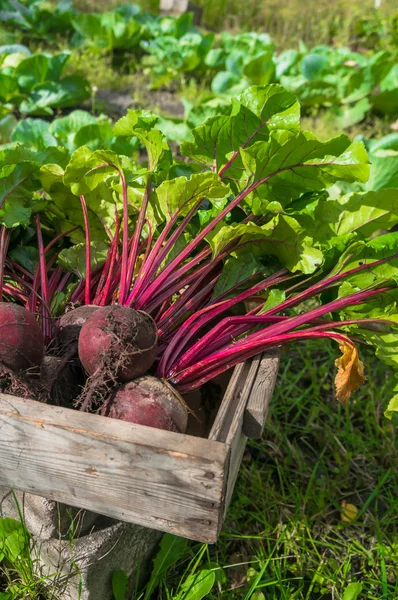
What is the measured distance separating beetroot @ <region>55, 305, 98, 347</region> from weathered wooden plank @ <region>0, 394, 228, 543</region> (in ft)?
1.27

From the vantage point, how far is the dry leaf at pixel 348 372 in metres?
1.63

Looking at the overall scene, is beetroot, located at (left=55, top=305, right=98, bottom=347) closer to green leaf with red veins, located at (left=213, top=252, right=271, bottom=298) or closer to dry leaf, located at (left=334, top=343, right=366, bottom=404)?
green leaf with red veins, located at (left=213, top=252, right=271, bottom=298)

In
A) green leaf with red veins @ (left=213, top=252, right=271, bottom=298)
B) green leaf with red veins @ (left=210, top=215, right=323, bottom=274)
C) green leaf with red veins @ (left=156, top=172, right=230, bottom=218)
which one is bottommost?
green leaf with red veins @ (left=213, top=252, right=271, bottom=298)

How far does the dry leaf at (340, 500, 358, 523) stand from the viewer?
217 cm

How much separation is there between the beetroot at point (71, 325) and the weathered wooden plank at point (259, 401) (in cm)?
59

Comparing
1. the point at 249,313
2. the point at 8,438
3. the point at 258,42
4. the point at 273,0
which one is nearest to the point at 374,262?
the point at 249,313

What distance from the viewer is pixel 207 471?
1198 millimetres

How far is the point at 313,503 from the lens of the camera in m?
2.22

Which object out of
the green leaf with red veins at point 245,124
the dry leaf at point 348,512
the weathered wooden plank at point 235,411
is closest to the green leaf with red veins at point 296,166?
the green leaf with red veins at point 245,124

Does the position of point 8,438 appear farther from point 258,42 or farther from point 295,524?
point 258,42

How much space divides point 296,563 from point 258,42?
626 cm

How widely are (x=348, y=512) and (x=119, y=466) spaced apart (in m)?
1.35

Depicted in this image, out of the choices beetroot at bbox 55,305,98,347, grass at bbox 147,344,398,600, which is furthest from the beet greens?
grass at bbox 147,344,398,600

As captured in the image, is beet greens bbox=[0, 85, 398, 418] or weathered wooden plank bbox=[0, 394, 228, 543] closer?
weathered wooden plank bbox=[0, 394, 228, 543]
